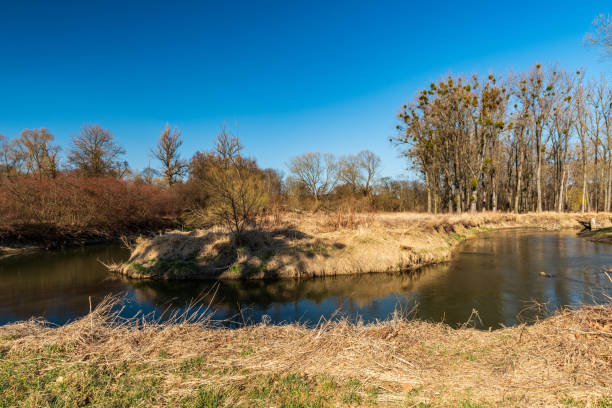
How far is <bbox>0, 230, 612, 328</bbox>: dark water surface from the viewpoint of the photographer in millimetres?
8039

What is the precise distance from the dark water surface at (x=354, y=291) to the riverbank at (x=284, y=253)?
577 mm

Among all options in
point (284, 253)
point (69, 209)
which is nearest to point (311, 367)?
point (284, 253)

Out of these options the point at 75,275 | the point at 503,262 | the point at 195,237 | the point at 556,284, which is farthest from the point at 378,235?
the point at 75,275

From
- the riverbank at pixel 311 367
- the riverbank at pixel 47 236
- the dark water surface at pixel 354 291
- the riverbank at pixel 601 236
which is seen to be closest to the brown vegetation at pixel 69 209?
the riverbank at pixel 47 236

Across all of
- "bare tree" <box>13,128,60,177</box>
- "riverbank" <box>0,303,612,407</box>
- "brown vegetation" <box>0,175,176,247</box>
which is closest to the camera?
"riverbank" <box>0,303,612,407</box>

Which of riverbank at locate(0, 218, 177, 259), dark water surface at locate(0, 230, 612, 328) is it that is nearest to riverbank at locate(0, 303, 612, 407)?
dark water surface at locate(0, 230, 612, 328)

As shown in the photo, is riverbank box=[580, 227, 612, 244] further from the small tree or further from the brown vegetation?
the brown vegetation

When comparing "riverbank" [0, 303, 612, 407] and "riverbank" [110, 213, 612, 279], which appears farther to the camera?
"riverbank" [110, 213, 612, 279]

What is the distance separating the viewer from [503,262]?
13227mm

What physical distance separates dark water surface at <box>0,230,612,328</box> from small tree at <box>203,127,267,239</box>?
9.60 feet

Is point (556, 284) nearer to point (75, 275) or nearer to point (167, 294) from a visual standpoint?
point (167, 294)

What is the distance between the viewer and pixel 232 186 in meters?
12.4

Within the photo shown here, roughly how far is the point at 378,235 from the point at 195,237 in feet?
24.4

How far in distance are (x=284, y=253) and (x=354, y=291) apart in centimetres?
345
